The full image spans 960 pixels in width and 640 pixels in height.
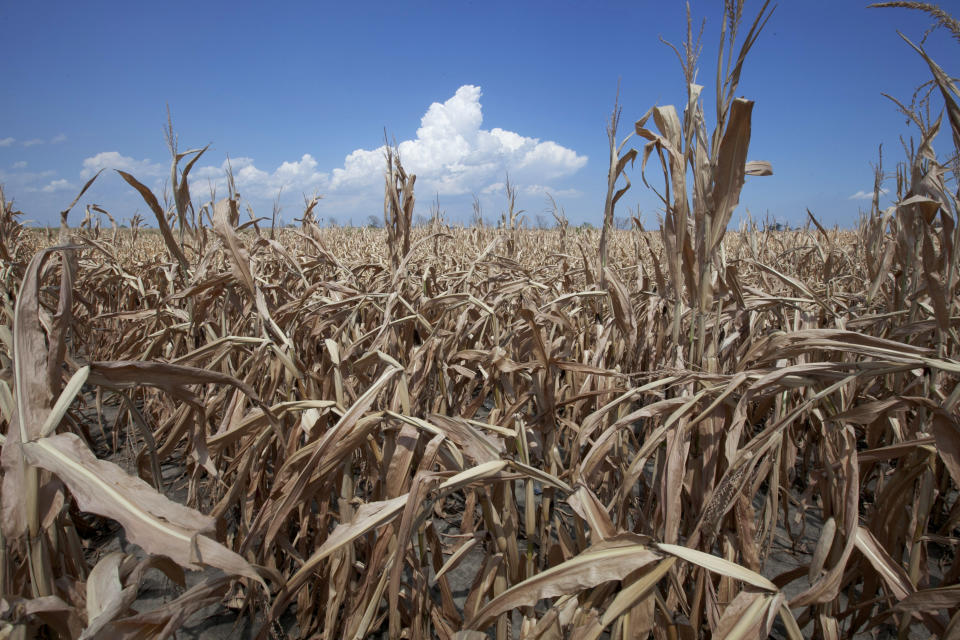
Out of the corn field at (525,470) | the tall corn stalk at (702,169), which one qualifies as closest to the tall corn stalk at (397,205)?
the corn field at (525,470)

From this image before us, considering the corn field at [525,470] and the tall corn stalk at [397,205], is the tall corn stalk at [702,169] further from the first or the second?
the tall corn stalk at [397,205]

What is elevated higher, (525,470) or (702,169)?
(702,169)

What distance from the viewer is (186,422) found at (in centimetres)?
131

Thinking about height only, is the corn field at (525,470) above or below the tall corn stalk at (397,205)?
below

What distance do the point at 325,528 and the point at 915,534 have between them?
163 centimetres

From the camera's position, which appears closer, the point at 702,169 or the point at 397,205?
the point at 702,169

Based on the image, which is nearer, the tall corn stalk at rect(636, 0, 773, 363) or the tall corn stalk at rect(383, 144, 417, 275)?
the tall corn stalk at rect(636, 0, 773, 363)

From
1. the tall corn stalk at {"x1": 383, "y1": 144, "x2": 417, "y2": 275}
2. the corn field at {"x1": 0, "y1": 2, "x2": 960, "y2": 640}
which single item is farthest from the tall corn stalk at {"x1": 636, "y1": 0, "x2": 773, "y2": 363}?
the tall corn stalk at {"x1": 383, "y1": 144, "x2": 417, "y2": 275}

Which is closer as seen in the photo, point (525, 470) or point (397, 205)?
point (525, 470)

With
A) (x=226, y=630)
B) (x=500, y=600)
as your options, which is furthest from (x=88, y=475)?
(x=226, y=630)

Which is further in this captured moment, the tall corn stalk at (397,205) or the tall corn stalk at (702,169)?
the tall corn stalk at (397,205)

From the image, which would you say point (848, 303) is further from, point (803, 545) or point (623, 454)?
point (623, 454)

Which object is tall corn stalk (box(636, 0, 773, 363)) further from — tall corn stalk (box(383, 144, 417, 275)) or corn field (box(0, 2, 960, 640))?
tall corn stalk (box(383, 144, 417, 275))

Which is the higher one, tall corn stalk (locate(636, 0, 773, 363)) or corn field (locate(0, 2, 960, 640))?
tall corn stalk (locate(636, 0, 773, 363))
